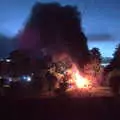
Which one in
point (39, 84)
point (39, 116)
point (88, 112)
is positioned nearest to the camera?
point (39, 116)

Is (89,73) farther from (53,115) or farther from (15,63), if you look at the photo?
(53,115)

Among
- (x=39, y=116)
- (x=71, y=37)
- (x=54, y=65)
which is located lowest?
(x=39, y=116)

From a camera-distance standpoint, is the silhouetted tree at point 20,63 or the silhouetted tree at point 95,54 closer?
the silhouetted tree at point 20,63

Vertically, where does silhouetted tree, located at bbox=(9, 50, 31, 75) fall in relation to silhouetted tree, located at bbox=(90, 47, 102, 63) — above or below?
below

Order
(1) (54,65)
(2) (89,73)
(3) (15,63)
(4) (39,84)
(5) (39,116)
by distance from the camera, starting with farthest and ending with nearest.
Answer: (3) (15,63), (2) (89,73), (1) (54,65), (4) (39,84), (5) (39,116)

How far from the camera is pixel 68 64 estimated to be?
71688mm

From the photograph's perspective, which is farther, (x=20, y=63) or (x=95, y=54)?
(x=95, y=54)

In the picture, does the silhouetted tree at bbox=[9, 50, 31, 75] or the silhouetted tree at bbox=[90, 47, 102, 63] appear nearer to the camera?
the silhouetted tree at bbox=[9, 50, 31, 75]

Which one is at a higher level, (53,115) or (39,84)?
(39,84)

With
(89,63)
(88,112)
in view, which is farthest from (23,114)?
(89,63)

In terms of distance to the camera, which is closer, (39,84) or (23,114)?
(23,114)

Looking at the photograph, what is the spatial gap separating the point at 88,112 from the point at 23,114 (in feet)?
8.25

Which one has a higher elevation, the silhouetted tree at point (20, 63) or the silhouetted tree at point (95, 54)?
the silhouetted tree at point (95, 54)

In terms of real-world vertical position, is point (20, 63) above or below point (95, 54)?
below
